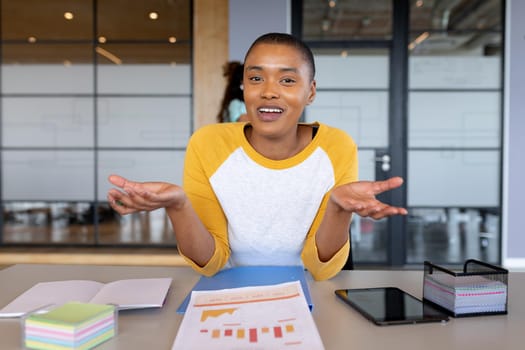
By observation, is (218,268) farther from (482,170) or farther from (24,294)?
(482,170)

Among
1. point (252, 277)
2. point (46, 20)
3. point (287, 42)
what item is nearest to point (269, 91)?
point (287, 42)

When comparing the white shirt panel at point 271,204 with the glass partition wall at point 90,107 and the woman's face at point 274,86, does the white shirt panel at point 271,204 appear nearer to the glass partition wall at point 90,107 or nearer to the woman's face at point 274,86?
the woman's face at point 274,86

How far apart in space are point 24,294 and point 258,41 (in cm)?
84

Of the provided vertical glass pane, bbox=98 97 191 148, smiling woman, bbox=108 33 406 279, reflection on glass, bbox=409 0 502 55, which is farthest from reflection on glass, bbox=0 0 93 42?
smiling woman, bbox=108 33 406 279

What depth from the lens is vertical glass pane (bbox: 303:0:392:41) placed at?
4430mm

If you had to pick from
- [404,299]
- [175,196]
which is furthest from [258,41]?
[404,299]

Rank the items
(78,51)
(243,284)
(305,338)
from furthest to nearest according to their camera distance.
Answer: (78,51)
(243,284)
(305,338)

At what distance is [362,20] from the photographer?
4.43m

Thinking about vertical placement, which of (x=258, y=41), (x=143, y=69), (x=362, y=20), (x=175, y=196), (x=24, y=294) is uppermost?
(x=362, y=20)

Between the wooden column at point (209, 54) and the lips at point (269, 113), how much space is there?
3.02 meters

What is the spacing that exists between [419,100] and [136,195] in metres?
3.96

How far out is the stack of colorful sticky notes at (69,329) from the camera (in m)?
0.74

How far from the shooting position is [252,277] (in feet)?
3.92

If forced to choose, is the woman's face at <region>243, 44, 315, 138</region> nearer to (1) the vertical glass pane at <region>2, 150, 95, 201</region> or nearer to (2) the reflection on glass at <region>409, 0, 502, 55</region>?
(2) the reflection on glass at <region>409, 0, 502, 55</region>
